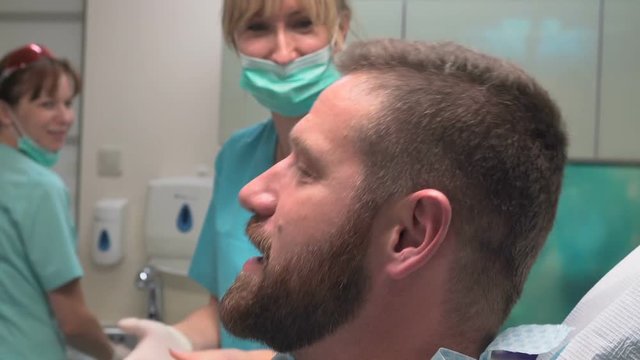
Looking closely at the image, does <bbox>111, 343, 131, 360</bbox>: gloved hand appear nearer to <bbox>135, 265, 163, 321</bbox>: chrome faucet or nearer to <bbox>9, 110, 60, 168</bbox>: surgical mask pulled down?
<bbox>135, 265, 163, 321</bbox>: chrome faucet

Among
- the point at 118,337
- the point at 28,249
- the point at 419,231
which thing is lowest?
the point at 118,337

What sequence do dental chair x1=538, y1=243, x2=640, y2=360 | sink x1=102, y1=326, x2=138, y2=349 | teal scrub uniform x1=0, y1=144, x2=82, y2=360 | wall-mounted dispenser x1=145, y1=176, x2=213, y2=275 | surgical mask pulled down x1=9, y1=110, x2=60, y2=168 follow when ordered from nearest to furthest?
dental chair x1=538, y1=243, x2=640, y2=360, teal scrub uniform x1=0, y1=144, x2=82, y2=360, surgical mask pulled down x1=9, y1=110, x2=60, y2=168, sink x1=102, y1=326, x2=138, y2=349, wall-mounted dispenser x1=145, y1=176, x2=213, y2=275

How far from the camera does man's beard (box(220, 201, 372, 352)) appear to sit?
2.22ft

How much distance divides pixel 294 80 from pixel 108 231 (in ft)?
4.61

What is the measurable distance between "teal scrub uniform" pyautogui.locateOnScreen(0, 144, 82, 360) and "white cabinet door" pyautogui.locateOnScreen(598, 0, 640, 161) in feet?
5.07

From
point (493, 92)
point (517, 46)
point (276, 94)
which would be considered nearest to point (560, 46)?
point (517, 46)

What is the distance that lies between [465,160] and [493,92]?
8 centimetres

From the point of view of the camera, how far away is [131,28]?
7.77ft

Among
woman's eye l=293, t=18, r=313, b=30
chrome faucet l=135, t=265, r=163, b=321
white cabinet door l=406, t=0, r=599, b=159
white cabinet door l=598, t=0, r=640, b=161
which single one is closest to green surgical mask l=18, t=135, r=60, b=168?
chrome faucet l=135, t=265, r=163, b=321

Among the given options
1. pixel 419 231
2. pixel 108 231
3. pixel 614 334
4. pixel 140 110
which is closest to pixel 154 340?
pixel 419 231

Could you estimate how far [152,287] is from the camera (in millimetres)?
2270

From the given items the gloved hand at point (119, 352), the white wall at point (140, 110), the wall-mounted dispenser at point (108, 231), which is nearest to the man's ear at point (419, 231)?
the gloved hand at point (119, 352)

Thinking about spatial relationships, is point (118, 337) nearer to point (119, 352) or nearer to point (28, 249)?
point (119, 352)

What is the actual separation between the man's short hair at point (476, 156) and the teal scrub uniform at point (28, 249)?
112cm
